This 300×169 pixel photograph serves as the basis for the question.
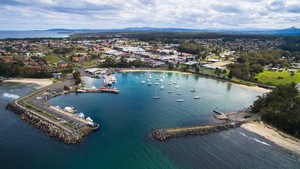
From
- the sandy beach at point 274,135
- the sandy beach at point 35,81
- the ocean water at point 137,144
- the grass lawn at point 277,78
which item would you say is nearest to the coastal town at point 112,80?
the grass lawn at point 277,78

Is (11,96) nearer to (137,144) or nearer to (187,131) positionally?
(137,144)

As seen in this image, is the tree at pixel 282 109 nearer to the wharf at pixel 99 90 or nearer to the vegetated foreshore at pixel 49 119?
the vegetated foreshore at pixel 49 119

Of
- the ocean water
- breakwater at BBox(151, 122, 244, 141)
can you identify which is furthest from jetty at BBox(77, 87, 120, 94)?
breakwater at BBox(151, 122, 244, 141)

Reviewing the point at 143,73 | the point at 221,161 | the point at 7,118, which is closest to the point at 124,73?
the point at 143,73

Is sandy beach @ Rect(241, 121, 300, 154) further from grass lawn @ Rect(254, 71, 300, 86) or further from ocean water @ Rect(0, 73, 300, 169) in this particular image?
grass lawn @ Rect(254, 71, 300, 86)

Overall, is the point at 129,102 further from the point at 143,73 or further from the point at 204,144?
the point at 143,73

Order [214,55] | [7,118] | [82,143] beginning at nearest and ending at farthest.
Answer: [82,143], [7,118], [214,55]
